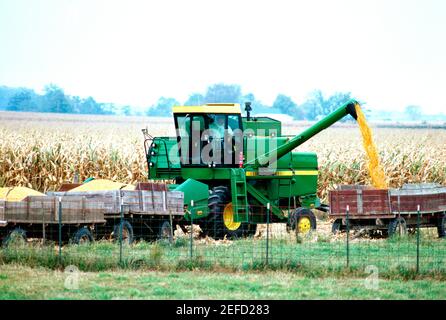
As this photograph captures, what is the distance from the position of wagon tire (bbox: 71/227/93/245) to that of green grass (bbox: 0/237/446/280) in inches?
12.0

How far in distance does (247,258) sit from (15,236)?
443 centimetres

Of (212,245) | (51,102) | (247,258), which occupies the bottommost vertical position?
(247,258)

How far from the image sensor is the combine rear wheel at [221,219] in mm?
22125

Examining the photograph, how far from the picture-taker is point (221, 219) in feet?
73.0

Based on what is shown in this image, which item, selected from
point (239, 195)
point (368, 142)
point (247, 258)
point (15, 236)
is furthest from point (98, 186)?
point (368, 142)

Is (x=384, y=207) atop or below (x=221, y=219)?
atop

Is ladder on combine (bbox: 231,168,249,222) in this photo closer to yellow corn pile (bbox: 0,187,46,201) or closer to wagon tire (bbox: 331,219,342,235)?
wagon tire (bbox: 331,219,342,235)

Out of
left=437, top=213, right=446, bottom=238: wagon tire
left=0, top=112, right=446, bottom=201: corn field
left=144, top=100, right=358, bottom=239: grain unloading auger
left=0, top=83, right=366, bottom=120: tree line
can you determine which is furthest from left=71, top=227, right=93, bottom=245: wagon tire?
left=0, top=83, right=366, bottom=120: tree line

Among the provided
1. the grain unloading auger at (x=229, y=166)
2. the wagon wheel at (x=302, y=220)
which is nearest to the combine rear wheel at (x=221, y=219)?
the grain unloading auger at (x=229, y=166)

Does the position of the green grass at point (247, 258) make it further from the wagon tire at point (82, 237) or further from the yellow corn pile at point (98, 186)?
the yellow corn pile at point (98, 186)

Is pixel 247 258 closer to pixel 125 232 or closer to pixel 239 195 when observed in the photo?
pixel 125 232

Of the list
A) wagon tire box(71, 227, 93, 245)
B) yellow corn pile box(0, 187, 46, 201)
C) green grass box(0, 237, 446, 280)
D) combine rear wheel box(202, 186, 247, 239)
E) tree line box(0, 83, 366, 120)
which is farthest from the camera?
tree line box(0, 83, 366, 120)

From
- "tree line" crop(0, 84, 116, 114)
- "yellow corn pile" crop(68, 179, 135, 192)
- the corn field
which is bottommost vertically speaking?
"yellow corn pile" crop(68, 179, 135, 192)

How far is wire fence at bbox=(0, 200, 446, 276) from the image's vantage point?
1603 centimetres
